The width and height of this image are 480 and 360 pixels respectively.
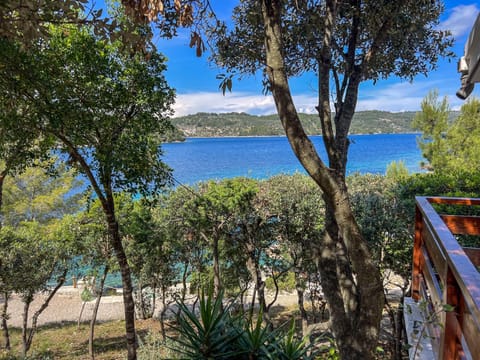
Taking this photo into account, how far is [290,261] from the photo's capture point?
8.41 m

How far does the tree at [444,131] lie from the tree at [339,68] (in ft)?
41.8

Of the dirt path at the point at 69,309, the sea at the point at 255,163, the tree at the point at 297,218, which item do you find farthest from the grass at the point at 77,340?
the tree at the point at 297,218

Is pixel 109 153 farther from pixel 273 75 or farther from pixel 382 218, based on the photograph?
pixel 382 218

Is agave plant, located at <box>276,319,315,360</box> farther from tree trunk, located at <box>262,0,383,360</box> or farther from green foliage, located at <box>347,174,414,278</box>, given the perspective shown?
green foliage, located at <box>347,174,414,278</box>

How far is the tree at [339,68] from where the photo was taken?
225 centimetres

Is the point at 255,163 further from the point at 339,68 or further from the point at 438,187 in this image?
the point at 339,68

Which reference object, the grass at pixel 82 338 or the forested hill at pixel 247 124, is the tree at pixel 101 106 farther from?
the forested hill at pixel 247 124

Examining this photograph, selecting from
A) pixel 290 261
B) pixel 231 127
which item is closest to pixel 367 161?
pixel 231 127

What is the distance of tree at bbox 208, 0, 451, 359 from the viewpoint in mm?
2252

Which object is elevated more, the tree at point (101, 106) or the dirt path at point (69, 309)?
the tree at point (101, 106)

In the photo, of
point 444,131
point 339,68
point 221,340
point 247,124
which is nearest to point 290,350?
point 221,340

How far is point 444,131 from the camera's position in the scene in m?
17.2

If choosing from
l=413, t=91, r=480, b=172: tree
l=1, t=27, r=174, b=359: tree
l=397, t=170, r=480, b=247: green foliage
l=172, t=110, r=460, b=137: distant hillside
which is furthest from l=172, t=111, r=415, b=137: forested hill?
l=397, t=170, r=480, b=247: green foliage

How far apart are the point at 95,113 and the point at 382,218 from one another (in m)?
5.58
